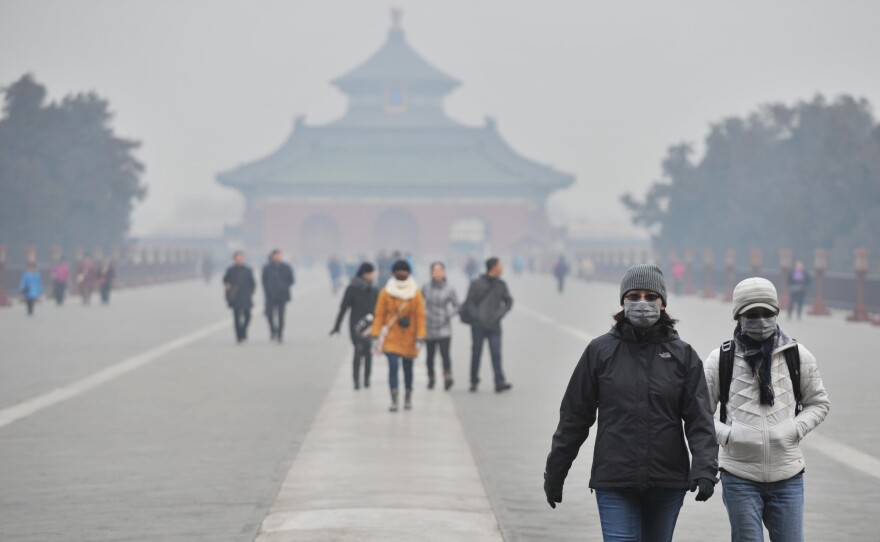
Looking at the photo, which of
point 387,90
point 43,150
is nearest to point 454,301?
point 43,150

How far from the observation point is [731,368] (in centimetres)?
588

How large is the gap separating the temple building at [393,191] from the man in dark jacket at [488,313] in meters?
82.5

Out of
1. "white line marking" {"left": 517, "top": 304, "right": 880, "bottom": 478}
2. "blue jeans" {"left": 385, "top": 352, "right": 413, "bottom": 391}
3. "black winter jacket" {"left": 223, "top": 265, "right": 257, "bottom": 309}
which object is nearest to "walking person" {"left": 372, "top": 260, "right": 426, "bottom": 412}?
"blue jeans" {"left": 385, "top": 352, "right": 413, "bottom": 391}

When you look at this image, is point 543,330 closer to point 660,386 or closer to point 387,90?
point 660,386

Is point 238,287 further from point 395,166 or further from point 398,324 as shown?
point 395,166

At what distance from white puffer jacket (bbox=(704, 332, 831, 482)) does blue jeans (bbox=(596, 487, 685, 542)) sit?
0.38 metres

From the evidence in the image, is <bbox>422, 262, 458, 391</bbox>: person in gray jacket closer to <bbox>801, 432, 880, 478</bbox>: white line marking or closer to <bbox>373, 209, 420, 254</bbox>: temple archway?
<bbox>801, 432, 880, 478</bbox>: white line marking

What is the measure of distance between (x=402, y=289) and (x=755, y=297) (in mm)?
8678

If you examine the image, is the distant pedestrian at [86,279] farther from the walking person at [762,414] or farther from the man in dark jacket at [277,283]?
the walking person at [762,414]

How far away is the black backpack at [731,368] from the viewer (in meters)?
5.86

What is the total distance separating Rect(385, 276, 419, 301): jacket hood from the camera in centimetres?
1427

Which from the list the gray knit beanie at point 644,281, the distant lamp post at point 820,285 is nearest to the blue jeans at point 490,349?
the gray knit beanie at point 644,281

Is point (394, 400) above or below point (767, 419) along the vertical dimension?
below

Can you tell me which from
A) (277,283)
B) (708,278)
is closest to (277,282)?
(277,283)
